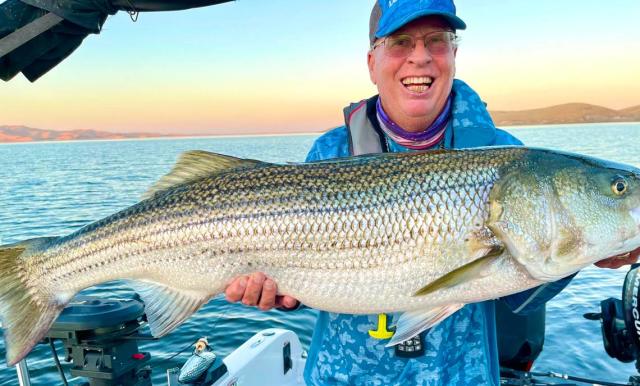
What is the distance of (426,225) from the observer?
9.02 feet

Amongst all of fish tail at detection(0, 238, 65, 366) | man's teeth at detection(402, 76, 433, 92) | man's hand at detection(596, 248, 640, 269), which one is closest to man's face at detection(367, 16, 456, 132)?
man's teeth at detection(402, 76, 433, 92)

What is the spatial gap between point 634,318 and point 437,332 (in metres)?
2.68

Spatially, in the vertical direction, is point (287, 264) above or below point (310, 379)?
above

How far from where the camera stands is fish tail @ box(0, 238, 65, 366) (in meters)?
3.11

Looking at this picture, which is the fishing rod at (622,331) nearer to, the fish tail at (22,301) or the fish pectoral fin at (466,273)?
the fish pectoral fin at (466,273)

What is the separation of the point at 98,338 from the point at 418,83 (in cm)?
320

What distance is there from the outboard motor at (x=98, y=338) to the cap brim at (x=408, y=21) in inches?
120

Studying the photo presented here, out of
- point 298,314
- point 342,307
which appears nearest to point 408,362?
point 342,307

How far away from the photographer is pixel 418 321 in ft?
9.14

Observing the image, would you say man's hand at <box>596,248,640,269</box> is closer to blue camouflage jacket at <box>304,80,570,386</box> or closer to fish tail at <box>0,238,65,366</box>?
blue camouflage jacket at <box>304,80,570,386</box>

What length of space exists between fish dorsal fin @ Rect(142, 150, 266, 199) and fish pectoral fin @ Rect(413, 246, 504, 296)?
4.35ft

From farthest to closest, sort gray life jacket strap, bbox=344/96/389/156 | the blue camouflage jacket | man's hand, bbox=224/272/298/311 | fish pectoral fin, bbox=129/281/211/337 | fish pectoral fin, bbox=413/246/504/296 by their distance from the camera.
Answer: gray life jacket strap, bbox=344/96/389/156 → fish pectoral fin, bbox=129/281/211/337 → the blue camouflage jacket → man's hand, bbox=224/272/298/311 → fish pectoral fin, bbox=413/246/504/296

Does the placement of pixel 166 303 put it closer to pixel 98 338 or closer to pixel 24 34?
pixel 98 338

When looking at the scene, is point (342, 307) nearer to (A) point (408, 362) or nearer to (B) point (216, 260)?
(A) point (408, 362)
